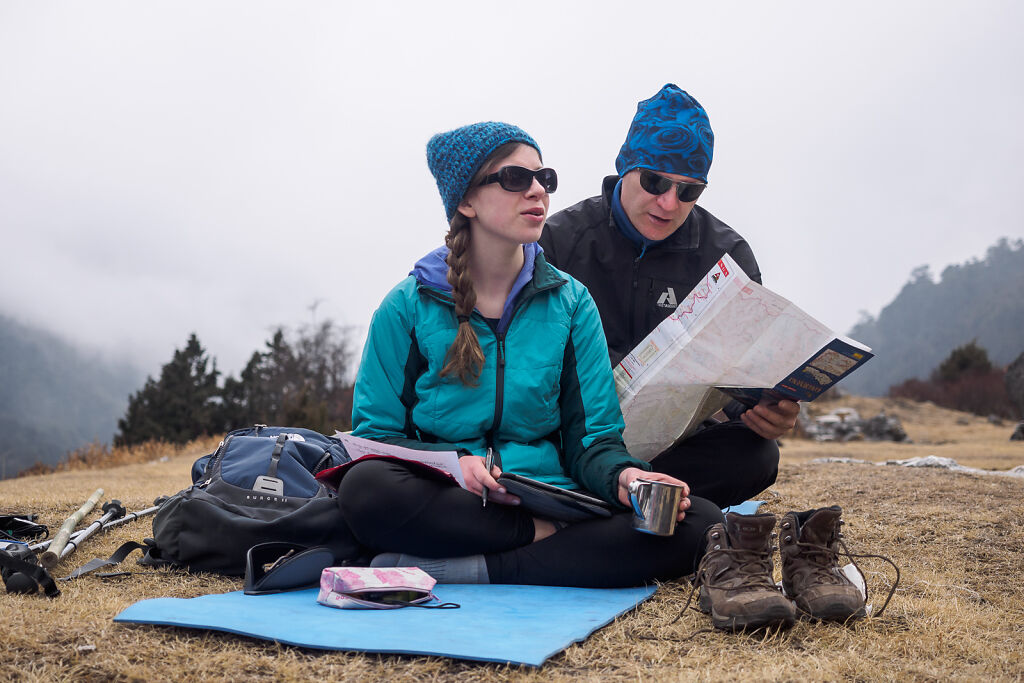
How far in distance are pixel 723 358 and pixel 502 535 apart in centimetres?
94

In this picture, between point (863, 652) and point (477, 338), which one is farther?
point (477, 338)

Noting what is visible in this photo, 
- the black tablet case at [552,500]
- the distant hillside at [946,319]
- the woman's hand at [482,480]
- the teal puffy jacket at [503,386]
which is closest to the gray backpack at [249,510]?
the teal puffy jacket at [503,386]

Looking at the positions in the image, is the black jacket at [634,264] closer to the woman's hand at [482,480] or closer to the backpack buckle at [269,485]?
the woman's hand at [482,480]

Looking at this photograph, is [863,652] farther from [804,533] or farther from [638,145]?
[638,145]

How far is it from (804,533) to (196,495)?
6.70 ft

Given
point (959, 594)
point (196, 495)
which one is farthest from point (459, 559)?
point (959, 594)

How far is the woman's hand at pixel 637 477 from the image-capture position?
2.45 metres

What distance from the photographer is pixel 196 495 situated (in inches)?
112

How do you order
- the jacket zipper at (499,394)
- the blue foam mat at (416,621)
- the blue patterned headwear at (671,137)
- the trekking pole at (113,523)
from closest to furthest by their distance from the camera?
the blue foam mat at (416,621) < the jacket zipper at (499,394) < the trekking pole at (113,523) < the blue patterned headwear at (671,137)

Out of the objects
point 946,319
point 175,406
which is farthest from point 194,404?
point 946,319

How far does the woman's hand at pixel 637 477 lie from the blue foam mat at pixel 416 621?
1.01 feet

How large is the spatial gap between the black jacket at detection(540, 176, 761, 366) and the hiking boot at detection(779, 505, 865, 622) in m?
1.33

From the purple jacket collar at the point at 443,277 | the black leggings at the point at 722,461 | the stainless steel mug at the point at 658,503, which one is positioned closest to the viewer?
the stainless steel mug at the point at 658,503

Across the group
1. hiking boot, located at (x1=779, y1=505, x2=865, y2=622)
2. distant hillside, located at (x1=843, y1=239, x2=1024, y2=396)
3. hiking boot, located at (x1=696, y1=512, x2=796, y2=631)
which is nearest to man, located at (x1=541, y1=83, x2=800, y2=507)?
hiking boot, located at (x1=779, y1=505, x2=865, y2=622)
